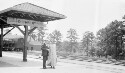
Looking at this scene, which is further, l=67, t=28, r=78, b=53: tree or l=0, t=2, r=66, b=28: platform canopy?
l=67, t=28, r=78, b=53: tree

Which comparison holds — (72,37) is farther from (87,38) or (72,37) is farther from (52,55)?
(52,55)

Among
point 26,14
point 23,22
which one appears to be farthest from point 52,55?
→ point 23,22

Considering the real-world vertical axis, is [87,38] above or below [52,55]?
above

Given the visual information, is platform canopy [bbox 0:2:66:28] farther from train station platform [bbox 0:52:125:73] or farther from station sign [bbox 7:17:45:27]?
train station platform [bbox 0:52:125:73]

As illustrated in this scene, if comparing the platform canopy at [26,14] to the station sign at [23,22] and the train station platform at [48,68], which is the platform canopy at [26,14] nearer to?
the station sign at [23,22]

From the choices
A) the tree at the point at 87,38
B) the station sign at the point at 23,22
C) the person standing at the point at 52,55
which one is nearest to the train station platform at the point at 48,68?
the person standing at the point at 52,55

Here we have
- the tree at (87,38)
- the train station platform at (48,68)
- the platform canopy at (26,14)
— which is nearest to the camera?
the train station platform at (48,68)

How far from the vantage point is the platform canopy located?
12.8 m

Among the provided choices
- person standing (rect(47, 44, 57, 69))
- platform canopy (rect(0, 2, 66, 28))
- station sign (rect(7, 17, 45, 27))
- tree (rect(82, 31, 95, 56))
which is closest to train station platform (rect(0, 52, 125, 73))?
person standing (rect(47, 44, 57, 69))

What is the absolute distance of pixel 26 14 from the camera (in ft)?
46.0

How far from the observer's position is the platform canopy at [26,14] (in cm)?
1276

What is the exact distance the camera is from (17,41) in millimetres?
43594

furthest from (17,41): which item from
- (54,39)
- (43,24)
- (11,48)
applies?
(54,39)

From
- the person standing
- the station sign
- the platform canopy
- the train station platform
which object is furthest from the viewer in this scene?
the station sign
